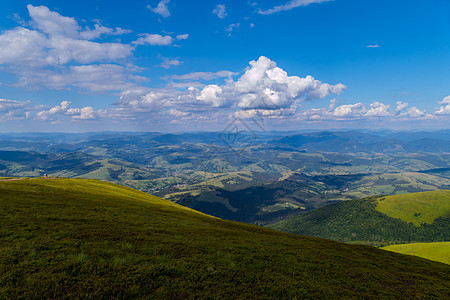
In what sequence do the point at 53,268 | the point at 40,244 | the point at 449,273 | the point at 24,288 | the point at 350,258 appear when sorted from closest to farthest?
1. the point at 24,288
2. the point at 53,268
3. the point at 40,244
4. the point at 350,258
5. the point at 449,273

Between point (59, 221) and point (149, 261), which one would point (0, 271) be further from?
point (59, 221)

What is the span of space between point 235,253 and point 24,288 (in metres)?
17.6

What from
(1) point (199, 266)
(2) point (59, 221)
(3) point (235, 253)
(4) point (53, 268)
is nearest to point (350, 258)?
(3) point (235, 253)

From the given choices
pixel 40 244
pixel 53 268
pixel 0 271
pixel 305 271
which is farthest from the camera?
pixel 305 271

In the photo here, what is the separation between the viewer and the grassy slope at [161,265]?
1298cm

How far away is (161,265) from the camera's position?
16.3 m

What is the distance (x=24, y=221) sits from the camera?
71.4ft

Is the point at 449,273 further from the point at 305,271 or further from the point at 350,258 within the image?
the point at 305,271

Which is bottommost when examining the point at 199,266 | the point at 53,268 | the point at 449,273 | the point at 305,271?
the point at 449,273

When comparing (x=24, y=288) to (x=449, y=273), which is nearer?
(x=24, y=288)

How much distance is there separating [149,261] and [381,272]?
90.5ft

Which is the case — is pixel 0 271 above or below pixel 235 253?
above

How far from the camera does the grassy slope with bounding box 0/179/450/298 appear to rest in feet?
42.6

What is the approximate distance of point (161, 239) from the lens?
22516mm
